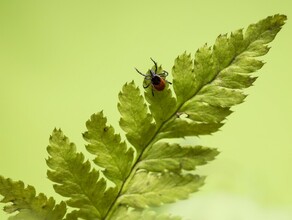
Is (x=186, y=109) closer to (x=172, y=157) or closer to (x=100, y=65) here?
(x=172, y=157)

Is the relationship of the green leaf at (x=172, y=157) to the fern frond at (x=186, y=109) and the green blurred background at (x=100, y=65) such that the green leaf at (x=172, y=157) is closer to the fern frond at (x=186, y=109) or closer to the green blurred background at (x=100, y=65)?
the fern frond at (x=186, y=109)

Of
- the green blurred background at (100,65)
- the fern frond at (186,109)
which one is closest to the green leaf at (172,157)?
the fern frond at (186,109)

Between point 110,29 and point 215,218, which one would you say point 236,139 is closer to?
point 110,29

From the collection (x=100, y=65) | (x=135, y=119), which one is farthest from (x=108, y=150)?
(x=100, y=65)

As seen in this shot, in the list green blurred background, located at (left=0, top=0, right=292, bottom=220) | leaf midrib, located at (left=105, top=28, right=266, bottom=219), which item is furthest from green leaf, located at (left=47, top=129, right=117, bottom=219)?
green blurred background, located at (left=0, top=0, right=292, bottom=220)

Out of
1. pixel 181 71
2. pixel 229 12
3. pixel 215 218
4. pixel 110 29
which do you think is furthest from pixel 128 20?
pixel 181 71
